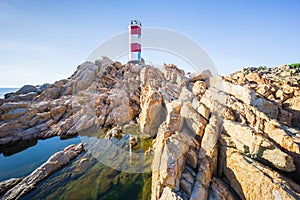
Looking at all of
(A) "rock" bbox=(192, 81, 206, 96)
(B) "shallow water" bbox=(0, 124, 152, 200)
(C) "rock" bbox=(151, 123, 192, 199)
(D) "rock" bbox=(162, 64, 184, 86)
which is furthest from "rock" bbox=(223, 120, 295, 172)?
(D) "rock" bbox=(162, 64, 184, 86)

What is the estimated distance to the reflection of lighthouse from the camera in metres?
43.7

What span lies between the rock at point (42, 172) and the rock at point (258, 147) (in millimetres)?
15418

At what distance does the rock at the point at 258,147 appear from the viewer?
7.63 meters

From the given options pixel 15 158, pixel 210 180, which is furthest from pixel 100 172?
pixel 15 158

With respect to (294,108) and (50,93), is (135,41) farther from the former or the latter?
(294,108)

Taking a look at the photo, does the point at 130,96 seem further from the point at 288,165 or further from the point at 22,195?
the point at 288,165

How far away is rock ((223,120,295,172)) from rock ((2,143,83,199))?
50.6 ft

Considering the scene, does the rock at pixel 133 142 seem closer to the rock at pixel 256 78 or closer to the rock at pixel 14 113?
the rock at pixel 14 113

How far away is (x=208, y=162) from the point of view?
30.3ft

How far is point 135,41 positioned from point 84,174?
1617 inches

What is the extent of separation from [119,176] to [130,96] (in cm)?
1568

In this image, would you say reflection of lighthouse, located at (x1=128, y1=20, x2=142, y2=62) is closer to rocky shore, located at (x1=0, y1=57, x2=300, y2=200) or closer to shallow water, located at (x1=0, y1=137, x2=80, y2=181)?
rocky shore, located at (x1=0, y1=57, x2=300, y2=200)

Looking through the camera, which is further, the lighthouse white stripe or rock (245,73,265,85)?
the lighthouse white stripe

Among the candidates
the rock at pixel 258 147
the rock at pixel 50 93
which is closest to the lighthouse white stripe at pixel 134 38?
the rock at pixel 50 93
